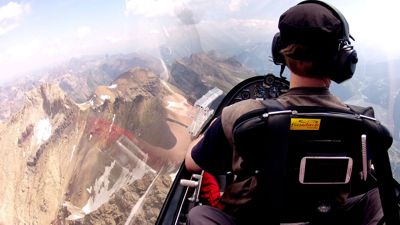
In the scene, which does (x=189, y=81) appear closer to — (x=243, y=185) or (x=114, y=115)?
(x=114, y=115)

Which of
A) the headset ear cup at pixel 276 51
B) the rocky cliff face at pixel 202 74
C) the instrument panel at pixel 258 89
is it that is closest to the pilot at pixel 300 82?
the headset ear cup at pixel 276 51

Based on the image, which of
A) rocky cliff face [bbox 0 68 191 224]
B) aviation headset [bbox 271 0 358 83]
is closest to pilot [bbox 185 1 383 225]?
aviation headset [bbox 271 0 358 83]

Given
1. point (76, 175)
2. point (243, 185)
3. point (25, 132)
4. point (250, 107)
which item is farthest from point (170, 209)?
point (25, 132)

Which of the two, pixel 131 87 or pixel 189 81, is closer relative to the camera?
pixel 131 87

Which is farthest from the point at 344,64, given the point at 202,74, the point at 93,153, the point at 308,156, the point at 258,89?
the point at 202,74

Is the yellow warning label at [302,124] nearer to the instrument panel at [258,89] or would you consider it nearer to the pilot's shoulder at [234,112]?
the pilot's shoulder at [234,112]

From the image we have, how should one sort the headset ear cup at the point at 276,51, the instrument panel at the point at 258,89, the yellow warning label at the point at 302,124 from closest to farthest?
the yellow warning label at the point at 302,124 → the headset ear cup at the point at 276,51 → the instrument panel at the point at 258,89
